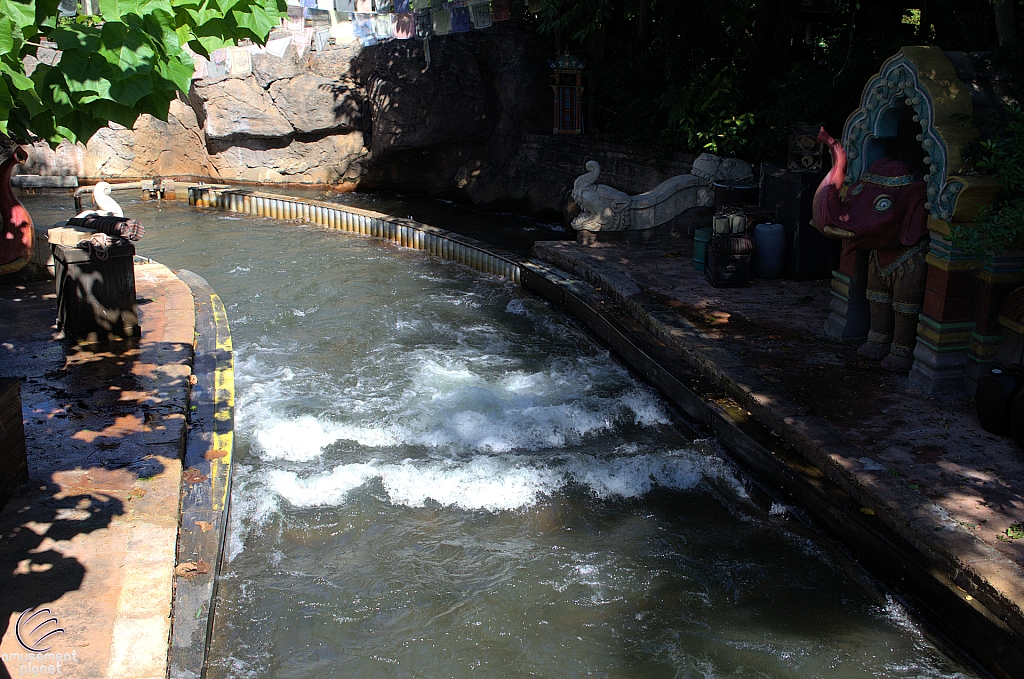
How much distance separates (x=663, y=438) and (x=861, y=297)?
246cm

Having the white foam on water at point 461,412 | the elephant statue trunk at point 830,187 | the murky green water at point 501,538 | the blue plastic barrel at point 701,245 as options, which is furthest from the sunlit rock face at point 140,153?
the elephant statue trunk at point 830,187

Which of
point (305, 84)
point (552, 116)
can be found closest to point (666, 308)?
point (552, 116)

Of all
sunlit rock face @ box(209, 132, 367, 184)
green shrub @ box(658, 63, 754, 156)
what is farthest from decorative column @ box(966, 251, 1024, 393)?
sunlit rock face @ box(209, 132, 367, 184)

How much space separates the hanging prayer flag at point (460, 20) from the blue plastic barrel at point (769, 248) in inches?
362

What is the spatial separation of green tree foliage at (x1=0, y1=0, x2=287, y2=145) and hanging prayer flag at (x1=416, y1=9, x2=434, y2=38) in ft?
49.3

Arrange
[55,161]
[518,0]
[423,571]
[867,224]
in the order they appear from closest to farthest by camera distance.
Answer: [423,571] < [867,224] < [518,0] < [55,161]

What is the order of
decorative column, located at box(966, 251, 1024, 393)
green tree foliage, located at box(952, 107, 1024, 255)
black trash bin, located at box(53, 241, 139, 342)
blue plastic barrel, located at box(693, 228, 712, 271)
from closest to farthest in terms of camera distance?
green tree foliage, located at box(952, 107, 1024, 255) < decorative column, located at box(966, 251, 1024, 393) < black trash bin, located at box(53, 241, 139, 342) < blue plastic barrel, located at box(693, 228, 712, 271)

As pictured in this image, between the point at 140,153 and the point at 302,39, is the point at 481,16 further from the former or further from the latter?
the point at 140,153

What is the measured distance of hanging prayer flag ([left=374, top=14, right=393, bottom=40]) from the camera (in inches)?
706

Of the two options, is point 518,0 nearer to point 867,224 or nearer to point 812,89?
point 812,89

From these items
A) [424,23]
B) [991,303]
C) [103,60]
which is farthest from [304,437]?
[424,23]

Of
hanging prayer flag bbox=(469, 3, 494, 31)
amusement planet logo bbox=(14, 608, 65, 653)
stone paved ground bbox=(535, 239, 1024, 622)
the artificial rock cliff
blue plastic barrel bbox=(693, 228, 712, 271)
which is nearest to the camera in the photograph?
amusement planet logo bbox=(14, 608, 65, 653)

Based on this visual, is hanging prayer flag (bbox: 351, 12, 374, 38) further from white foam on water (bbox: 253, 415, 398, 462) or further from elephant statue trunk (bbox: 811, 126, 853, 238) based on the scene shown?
white foam on water (bbox: 253, 415, 398, 462)

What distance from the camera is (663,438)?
7844mm
